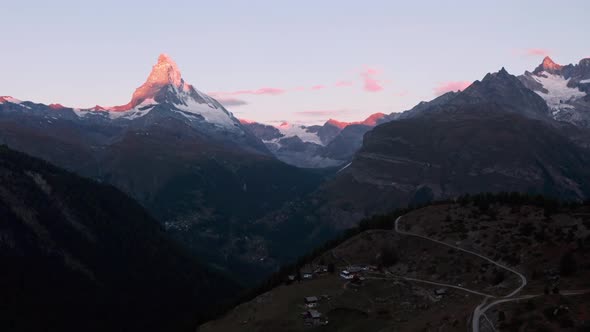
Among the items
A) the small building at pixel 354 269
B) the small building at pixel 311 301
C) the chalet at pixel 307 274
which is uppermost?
the small building at pixel 354 269

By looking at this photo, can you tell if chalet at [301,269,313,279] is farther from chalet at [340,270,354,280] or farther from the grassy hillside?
chalet at [340,270,354,280]

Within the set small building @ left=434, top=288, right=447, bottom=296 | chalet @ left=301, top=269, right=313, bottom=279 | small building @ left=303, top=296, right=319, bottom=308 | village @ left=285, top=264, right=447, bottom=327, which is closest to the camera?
small building @ left=434, top=288, right=447, bottom=296

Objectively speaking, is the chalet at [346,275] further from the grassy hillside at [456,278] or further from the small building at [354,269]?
the grassy hillside at [456,278]

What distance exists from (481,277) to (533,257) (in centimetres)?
1305

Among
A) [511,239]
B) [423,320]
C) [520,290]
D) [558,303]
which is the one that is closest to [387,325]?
[423,320]

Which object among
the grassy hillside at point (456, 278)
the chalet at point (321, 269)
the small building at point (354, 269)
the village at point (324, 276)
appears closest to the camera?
the grassy hillside at point (456, 278)

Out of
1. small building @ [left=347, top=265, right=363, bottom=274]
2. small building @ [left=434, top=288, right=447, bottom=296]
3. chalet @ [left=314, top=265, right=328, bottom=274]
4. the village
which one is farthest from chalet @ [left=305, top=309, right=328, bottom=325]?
chalet @ [left=314, top=265, right=328, bottom=274]

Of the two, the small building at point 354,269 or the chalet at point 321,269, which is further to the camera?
the chalet at point 321,269

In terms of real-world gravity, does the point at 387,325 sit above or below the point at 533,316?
below

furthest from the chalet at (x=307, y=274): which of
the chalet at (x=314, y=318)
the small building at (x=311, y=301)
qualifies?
the chalet at (x=314, y=318)

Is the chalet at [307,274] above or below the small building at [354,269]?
below

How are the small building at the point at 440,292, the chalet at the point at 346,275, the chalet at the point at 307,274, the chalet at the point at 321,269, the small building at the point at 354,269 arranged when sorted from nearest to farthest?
the small building at the point at 440,292 → the chalet at the point at 346,275 → the small building at the point at 354,269 → the chalet at the point at 307,274 → the chalet at the point at 321,269

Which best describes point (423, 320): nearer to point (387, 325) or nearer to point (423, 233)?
point (387, 325)

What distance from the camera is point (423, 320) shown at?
413ft
